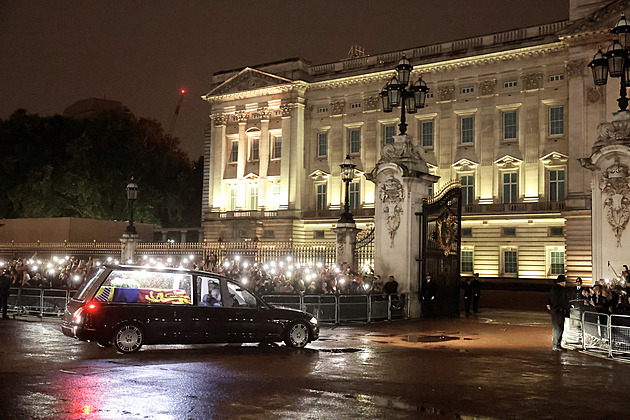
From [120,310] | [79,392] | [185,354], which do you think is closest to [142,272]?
[120,310]

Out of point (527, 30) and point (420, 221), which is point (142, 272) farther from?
point (527, 30)

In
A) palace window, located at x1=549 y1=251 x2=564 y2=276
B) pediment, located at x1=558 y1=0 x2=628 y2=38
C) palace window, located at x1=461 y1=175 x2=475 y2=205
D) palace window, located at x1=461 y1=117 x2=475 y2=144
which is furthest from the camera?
palace window, located at x1=461 y1=117 x2=475 y2=144

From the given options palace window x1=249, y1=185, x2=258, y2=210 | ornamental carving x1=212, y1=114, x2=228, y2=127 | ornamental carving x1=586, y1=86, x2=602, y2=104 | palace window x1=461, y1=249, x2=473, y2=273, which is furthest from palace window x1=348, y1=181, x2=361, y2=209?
ornamental carving x1=586, y1=86, x2=602, y2=104

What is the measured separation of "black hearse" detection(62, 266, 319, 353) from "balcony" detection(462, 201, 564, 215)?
36.0 meters

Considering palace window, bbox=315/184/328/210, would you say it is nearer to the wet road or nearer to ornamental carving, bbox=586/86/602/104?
ornamental carving, bbox=586/86/602/104

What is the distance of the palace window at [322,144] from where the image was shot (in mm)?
58688

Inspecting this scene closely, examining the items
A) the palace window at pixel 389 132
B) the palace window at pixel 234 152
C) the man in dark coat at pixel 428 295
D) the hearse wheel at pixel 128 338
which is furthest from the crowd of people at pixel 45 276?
the palace window at pixel 234 152

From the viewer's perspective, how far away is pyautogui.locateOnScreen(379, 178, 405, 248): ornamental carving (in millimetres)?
21875

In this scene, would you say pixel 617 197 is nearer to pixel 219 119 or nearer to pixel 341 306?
pixel 341 306

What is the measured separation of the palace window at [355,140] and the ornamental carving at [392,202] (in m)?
34.9

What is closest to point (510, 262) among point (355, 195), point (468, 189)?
point (468, 189)

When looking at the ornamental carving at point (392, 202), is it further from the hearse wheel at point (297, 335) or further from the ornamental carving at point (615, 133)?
the hearse wheel at point (297, 335)

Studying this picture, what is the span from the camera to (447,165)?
173ft

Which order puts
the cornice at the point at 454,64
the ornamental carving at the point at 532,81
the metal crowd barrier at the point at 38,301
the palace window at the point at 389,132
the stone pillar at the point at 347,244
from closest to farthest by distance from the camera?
the metal crowd barrier at the point at 38,301 < the stone pillar at the point at 347,244 < the cornice at the point at 454,64 < the ornamental carving at the point at 532,81 < the palace window at the point at 389,132
